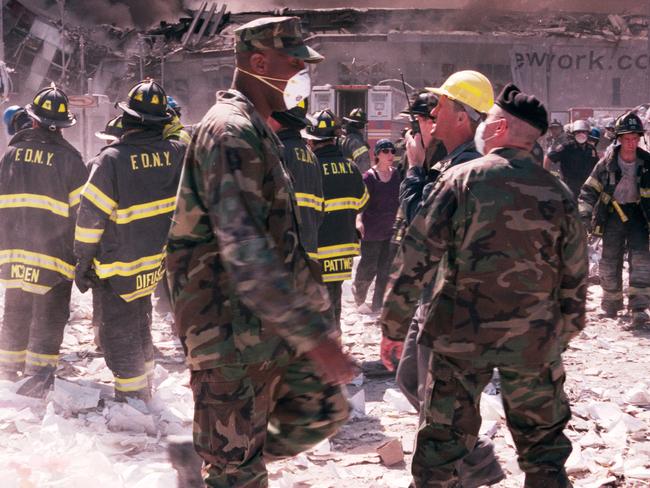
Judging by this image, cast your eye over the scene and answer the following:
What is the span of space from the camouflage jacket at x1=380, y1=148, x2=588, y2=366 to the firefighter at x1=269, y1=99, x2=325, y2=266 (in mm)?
1937

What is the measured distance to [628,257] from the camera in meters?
9.48

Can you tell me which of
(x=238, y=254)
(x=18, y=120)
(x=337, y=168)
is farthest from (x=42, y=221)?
(x=238, y=254)

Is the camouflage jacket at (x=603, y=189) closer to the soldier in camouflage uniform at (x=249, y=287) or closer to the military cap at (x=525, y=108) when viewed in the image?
the military cap at (x=525, y=108)

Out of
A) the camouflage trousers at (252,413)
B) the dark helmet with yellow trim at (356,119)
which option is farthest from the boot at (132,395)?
the dark helmet with yellow trim at (356,119)

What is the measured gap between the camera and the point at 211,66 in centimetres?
3741

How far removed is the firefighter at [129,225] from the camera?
5602 mm

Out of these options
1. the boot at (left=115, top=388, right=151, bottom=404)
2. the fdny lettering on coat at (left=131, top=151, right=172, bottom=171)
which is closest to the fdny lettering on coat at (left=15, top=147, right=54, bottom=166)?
the fdny lettering on coat at (left=131, top=151, right=172, bottom=171)

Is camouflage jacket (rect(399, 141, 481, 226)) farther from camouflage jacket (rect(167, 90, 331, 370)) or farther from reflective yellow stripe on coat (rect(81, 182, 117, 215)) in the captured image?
reflective yellow stripe on coat (rect(81, 182, 117, 215))

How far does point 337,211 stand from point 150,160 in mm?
1993

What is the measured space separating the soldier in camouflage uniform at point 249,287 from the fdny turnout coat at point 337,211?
159 inches

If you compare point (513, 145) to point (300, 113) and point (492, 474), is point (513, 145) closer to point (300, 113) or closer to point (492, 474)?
point (492, 474)

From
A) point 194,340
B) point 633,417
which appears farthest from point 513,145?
point 633,417

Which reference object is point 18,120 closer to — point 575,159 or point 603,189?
point 603,189

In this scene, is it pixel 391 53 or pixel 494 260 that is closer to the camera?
pixel 494 260
